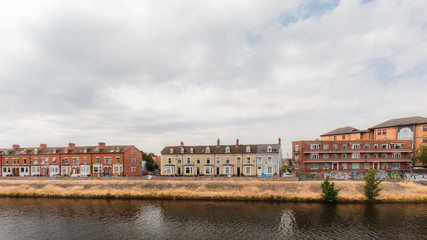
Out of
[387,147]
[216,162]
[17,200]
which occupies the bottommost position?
[17,200]

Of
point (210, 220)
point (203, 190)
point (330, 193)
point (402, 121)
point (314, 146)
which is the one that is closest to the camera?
point (210, 220)

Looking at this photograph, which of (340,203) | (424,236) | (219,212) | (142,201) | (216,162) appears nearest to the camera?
(424,236)

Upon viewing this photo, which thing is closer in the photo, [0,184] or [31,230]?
[31,230]

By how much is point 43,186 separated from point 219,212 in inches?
1888

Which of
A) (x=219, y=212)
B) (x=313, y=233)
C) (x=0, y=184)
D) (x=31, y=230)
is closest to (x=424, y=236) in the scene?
(x=313, y=233)

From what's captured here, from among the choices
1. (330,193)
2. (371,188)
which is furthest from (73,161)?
(371,188)

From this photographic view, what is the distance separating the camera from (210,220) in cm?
3117

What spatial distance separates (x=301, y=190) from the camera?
145ft

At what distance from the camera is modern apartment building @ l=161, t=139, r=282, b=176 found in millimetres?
60844

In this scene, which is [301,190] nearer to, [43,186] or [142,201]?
[142,201]

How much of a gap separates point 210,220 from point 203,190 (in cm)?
1520

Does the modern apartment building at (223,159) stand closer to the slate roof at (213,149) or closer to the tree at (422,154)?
the slate roof at (213,149)

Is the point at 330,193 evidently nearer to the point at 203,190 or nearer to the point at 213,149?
the point at 203,190

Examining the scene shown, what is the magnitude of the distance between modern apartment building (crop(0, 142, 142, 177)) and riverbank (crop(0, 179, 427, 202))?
Answer: 36.7 ft
